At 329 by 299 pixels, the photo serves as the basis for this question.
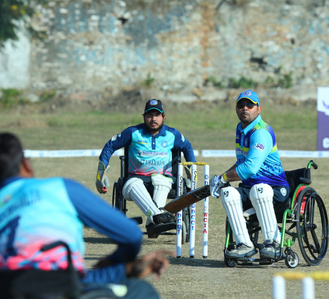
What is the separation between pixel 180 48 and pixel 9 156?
96.8ft

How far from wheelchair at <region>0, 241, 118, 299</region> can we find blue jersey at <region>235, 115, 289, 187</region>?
134 inches

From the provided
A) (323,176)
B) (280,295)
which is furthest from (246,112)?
(323,176)

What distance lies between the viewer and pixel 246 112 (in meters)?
5.96

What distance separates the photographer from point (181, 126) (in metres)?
25.2

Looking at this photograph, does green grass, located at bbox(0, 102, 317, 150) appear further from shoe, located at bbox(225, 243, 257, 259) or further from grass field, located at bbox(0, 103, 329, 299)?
shoe, located at bbox(225, 243, 257, 259)

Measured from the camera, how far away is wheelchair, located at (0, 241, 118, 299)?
2334 mm

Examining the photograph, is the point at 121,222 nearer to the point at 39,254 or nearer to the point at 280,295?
the point at 39,254

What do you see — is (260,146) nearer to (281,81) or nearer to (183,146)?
(183,146)

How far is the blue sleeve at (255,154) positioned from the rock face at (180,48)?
24.3m

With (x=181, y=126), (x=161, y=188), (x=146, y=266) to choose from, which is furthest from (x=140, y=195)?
(x=181, y=126)

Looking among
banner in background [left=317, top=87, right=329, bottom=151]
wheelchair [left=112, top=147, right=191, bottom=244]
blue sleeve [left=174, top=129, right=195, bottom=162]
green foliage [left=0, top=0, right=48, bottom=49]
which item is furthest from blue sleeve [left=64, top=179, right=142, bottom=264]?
green foliage [left=0, top=0, right=48, bottom=49]

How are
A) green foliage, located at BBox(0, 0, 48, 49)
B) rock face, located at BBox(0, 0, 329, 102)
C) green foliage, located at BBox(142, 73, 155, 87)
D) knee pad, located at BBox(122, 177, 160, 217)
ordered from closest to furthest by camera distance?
1. knee pad, located at BBox(122, 177, 160, 217)
2. green foliage, located at BBox(0, 0, 48, 49)
3. rock face, located at BBox(0, 0, 329, 102)
4. green foliage, located at BBox(142, 73, 155, 87)

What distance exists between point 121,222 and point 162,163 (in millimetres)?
4887

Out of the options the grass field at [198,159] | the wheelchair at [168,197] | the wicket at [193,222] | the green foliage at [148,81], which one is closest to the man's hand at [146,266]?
the grass field at [198,159]
